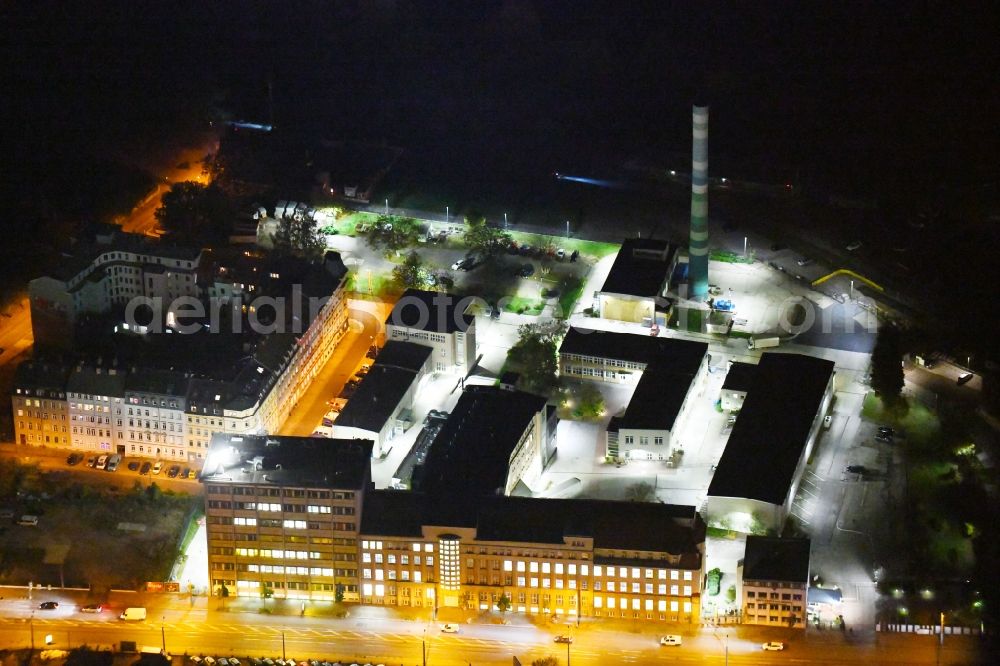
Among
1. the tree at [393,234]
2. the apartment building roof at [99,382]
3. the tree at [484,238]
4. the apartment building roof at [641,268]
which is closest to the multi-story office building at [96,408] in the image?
the apartment building roof at [99,382]

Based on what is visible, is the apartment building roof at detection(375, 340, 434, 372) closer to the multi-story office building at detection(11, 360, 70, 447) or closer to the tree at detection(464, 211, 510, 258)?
the tree at detection(464, 211, 510, 258)

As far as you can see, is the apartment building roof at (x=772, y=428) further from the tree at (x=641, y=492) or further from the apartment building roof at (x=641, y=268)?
the apartment building roof at (x=641, y=268)

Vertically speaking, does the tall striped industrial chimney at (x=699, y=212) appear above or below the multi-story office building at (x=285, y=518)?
above

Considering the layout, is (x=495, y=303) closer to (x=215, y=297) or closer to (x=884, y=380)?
(x=215, y=297)

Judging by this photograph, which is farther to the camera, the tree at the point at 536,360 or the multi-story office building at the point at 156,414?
the tree at the point at 536,360

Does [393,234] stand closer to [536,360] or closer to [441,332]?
[441,332]

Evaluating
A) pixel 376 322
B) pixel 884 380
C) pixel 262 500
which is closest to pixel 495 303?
pixel 376 322

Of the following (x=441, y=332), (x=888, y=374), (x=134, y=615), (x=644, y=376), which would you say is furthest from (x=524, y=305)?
(x=134, y=615)
